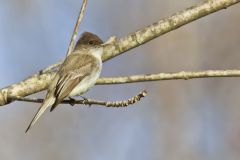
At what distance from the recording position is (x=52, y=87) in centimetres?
432

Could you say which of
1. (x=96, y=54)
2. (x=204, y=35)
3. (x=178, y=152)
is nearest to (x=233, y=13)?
(x=204, y=35)

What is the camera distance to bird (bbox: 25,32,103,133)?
435cm

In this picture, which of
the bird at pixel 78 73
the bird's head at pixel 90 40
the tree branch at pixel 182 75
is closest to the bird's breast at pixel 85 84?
the bird at pixel 78 73

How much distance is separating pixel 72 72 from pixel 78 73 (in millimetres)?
47

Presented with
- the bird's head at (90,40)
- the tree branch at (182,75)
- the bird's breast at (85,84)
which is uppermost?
the bird's head at (90,40)

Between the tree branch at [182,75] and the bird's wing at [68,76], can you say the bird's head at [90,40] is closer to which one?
the bird's wing at [68,76]

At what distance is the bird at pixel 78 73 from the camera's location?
4352 mm

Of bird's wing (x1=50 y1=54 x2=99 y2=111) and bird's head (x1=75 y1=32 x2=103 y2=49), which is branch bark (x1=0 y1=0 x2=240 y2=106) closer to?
bird's wing (x1=50 y1=54 x2=99 y2=111)

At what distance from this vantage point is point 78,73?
4.81 m

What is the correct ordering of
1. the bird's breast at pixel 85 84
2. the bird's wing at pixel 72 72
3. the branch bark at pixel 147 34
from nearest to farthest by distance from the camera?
the branch bark at pixel 147 34
the bird's wing at pixel 72 72
the bird's breast at pixel 85 84

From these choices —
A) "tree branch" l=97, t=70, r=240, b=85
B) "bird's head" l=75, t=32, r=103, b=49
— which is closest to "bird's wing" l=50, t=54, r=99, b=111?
"bird's head" l=75, t=32, r=103, b=49

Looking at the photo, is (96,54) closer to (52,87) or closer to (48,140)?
(52,87)

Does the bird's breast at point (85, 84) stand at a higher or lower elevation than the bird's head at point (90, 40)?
lower

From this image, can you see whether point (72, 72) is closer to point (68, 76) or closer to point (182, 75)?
point (68, 76)
